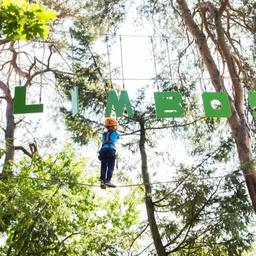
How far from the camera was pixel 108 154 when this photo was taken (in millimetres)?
6230

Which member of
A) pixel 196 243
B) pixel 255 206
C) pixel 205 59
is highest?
pixel 205 59

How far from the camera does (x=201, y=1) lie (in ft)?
31.0

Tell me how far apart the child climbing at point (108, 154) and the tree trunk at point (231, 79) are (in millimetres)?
2538

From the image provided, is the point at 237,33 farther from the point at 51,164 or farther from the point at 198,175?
the point at 51,164

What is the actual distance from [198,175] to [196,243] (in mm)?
1127

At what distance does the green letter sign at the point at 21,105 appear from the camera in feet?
17.8

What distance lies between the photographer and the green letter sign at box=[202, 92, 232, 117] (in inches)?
228

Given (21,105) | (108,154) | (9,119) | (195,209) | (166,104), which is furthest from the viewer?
(9,119)

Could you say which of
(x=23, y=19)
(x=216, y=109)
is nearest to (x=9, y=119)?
(x=216, y=109)

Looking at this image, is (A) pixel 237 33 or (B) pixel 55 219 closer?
(B) pixel 55 219

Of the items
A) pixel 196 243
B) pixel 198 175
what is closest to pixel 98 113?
pixel 198 175

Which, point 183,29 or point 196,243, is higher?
point 183,29

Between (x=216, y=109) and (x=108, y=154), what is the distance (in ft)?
5.18

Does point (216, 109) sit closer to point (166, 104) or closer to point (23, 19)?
point (166, 104)
